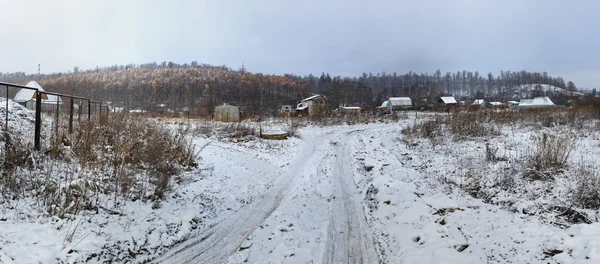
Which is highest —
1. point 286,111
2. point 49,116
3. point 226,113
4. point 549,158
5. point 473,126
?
point 286,111

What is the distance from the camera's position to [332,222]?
18.1ft

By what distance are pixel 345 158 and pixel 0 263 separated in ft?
32.7

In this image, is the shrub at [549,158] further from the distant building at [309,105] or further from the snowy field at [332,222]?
the distant building at [309,105]

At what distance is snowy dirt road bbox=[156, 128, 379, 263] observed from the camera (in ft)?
13.8

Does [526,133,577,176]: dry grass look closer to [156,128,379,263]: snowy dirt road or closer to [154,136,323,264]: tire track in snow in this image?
[156,128,379,263]: snowy dirt road

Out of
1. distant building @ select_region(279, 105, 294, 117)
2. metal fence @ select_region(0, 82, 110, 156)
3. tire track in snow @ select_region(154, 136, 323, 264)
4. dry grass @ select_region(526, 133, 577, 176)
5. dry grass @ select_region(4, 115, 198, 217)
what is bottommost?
tire track in snow @ select_region(154, 136, 323, 264)

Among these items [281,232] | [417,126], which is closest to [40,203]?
[281,232]

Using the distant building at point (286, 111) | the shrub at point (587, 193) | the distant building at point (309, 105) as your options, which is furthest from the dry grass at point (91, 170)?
the distant building at point (286, 111)

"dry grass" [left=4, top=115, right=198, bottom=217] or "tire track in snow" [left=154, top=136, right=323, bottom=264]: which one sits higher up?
"dry grass" [left=4, top=115, right=198, bottom=217]

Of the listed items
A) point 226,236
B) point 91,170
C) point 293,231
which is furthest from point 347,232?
point 91,170

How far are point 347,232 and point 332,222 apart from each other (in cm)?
50

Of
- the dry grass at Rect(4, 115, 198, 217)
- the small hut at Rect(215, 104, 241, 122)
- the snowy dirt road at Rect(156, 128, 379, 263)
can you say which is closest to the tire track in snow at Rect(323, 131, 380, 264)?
the snowy dirt road at Rect(156, 128, 379, 263)

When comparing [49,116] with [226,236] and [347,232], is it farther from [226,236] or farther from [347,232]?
[347,232]

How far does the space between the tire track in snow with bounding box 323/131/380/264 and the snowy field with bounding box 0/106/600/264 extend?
0.06 ft
